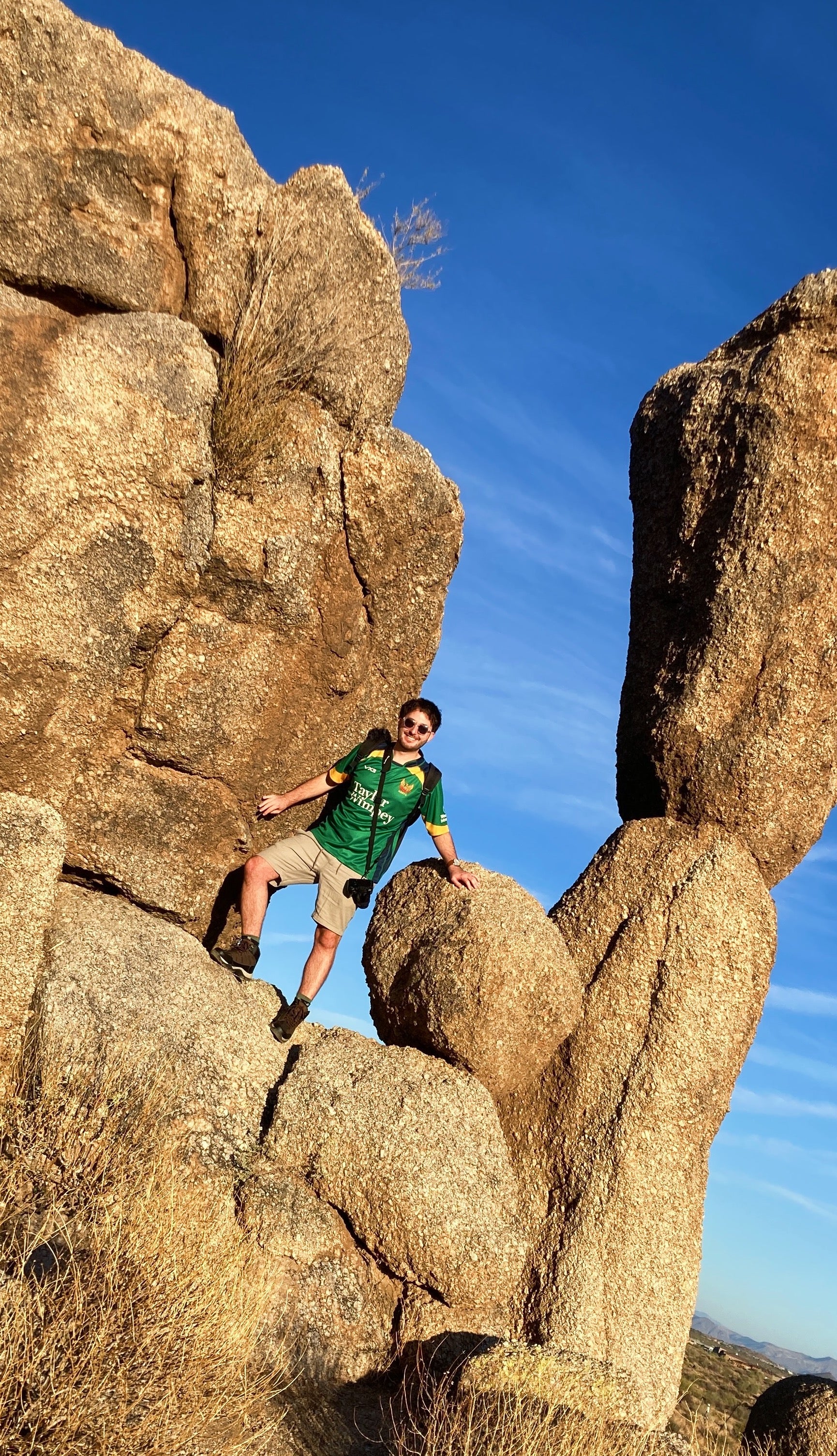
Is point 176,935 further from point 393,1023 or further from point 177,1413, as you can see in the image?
point 177,1413

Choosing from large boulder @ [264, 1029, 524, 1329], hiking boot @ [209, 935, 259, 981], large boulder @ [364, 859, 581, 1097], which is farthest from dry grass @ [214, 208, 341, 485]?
large boulder @ [264, 1029, 524, 1329]

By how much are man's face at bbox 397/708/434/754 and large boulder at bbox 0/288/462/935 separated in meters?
0.58

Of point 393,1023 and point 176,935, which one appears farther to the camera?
point 393,1023

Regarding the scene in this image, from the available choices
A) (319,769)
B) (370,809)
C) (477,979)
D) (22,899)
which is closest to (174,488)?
(319,769)

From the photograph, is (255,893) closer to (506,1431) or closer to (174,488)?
(174,488)

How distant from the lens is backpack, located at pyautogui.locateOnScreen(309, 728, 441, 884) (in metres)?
7.51

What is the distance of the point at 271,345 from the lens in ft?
23.4

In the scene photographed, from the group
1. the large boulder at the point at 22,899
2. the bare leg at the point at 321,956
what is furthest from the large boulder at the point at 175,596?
the bare leg at the point at 321,956

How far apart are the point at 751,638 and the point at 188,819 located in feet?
12.5

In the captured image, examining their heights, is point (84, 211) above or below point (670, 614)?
above

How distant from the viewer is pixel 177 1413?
473 cm

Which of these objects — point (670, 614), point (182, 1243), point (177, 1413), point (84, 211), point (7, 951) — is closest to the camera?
point (177, 1413)

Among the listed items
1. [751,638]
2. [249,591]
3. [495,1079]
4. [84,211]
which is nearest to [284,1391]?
[495,1079]

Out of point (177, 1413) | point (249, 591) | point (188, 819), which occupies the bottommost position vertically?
point (177, 1413)
